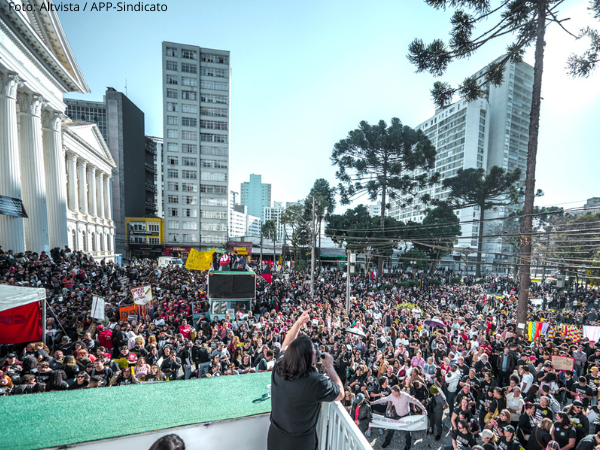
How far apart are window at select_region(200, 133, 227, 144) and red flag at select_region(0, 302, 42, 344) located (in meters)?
47.3

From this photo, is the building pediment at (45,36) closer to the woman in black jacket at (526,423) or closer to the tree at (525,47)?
the tree at (525,47)

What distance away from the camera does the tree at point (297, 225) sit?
4114 centimetres

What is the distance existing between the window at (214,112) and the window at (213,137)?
3555mm

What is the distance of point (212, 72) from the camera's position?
5084 cm

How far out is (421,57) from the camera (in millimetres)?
12406

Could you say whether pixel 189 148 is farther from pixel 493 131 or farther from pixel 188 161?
pixel 493 131

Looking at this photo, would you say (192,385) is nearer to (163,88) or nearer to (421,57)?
(421,57)

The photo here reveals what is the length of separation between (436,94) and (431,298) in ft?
53.3

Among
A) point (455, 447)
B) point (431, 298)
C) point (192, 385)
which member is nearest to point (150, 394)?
point (192, 385)

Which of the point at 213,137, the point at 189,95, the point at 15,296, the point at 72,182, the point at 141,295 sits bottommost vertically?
the point at 141,295

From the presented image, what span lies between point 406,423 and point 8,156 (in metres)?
23.6

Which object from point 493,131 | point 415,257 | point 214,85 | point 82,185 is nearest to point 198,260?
point 82,185

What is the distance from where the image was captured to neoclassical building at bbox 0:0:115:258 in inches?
649

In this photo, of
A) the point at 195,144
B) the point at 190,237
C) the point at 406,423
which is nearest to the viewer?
the point at 406,423
